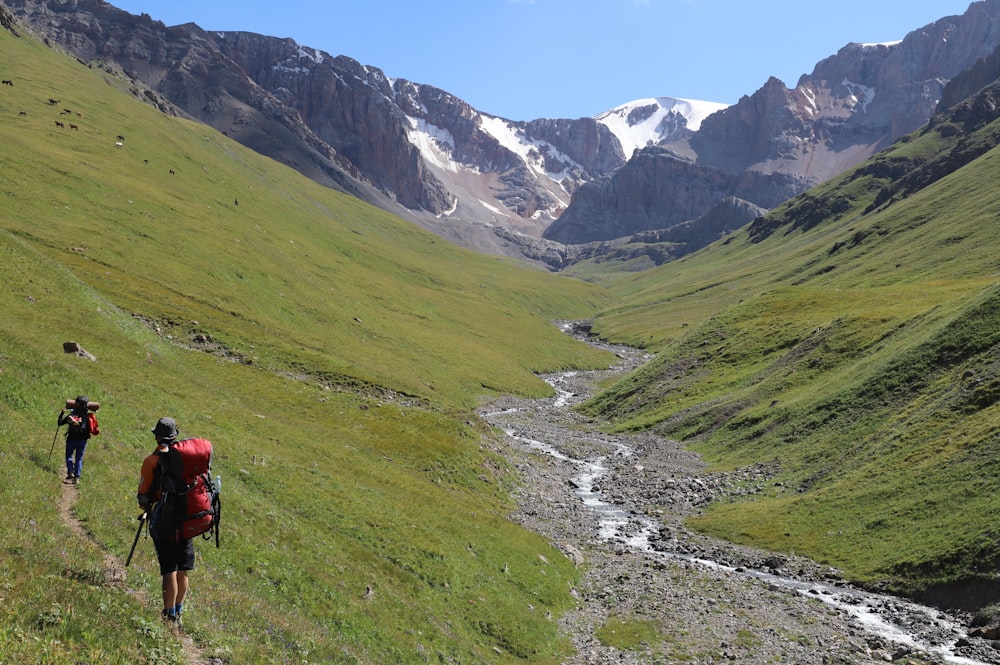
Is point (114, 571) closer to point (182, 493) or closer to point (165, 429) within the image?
point (182, 493)

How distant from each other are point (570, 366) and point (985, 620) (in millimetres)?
117649

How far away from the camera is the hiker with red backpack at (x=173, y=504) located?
1470cm

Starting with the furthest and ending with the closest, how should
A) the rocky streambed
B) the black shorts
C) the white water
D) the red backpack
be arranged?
the white water
the rocky streambed
the red backpack
the black shorts

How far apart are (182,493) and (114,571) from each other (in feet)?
12.1

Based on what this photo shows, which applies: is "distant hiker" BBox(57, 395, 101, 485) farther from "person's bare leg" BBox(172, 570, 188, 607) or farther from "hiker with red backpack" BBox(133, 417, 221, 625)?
"person's bare leg" BBox(172, 570, 188, 607)

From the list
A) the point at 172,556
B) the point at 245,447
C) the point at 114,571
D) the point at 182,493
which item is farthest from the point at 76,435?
the point at 245,447

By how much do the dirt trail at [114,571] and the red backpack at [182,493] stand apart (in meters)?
2.07

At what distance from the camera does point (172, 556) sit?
14664 millimetres

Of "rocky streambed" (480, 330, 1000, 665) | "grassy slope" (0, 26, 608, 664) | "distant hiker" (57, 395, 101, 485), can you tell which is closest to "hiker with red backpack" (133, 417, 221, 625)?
"grassy slope" (0, 26, 608, 664)

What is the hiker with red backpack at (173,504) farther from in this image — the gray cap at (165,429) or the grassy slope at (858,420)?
the grassy slope at (858,420)

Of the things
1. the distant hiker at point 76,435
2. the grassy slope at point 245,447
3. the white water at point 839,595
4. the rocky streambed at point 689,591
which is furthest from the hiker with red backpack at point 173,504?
the white water at point 839,595

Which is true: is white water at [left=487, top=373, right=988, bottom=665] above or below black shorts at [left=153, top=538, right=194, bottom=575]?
below

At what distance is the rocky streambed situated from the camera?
3170 cm

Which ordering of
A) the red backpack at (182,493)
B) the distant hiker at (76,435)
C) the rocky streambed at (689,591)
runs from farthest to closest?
1. the rocky streambed at (689,591)
2. the distant hiker at (76,435)
3. the red backpack at (182,493)
